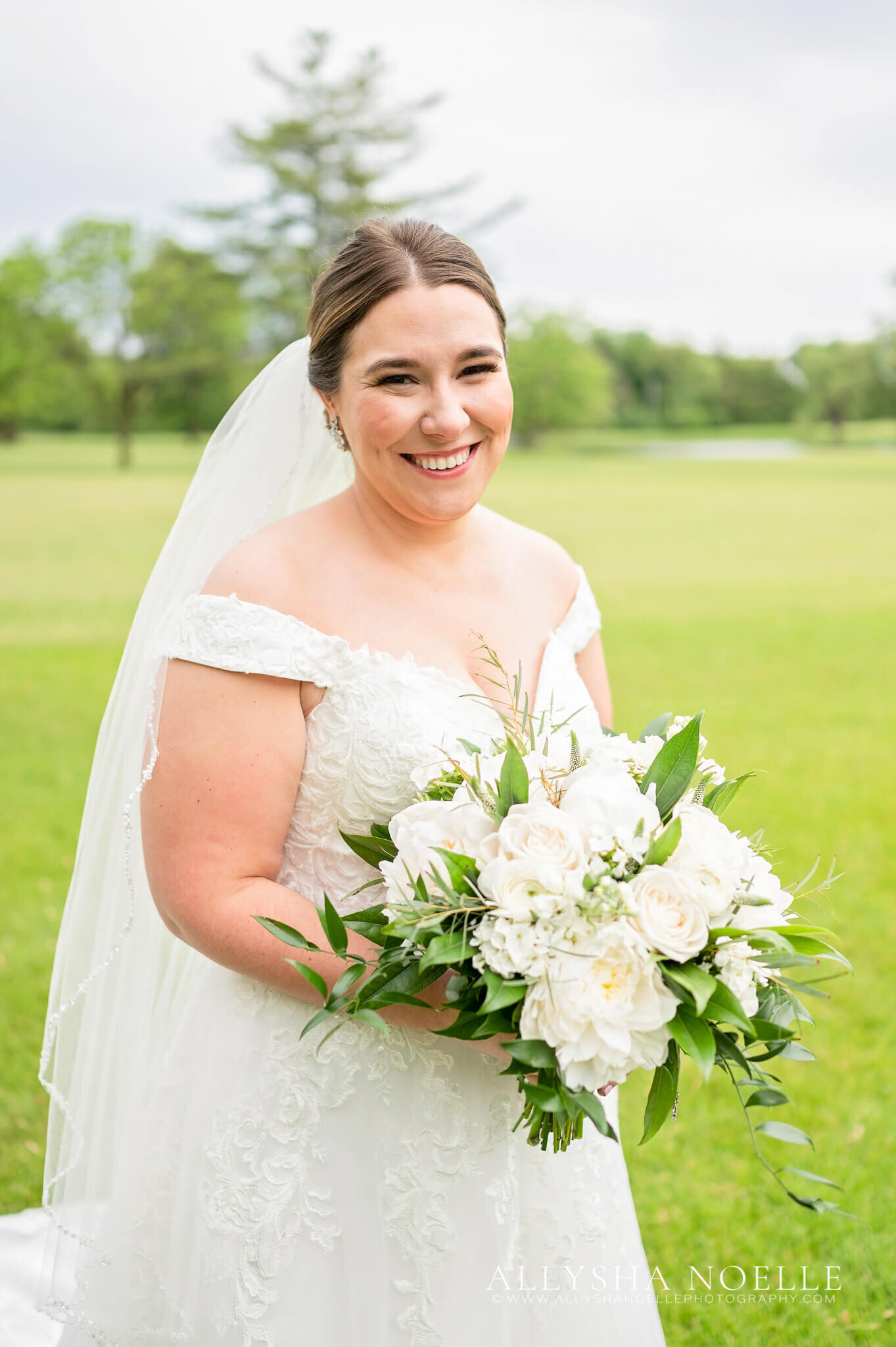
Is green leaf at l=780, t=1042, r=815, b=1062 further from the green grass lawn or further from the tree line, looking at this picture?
the tree line

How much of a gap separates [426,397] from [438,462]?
5.3 inches

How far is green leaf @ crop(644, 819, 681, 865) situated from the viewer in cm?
170

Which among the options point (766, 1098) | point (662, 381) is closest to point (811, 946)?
point (766, 1098)

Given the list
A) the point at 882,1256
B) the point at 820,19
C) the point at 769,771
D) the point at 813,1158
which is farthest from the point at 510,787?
the point at 820,19

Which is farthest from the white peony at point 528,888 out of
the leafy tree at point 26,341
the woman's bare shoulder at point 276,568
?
the leafy tree at point 26,341

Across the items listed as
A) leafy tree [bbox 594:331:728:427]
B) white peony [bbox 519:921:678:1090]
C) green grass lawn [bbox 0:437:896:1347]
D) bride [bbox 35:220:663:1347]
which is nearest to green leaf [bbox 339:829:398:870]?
bride [bbox 35:220:663:1347]

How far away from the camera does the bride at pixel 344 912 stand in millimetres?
2127

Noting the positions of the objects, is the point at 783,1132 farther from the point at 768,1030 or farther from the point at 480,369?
the point at 480,369

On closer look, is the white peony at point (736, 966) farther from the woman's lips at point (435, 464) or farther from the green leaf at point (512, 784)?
the woman's lips at point (435, 464)

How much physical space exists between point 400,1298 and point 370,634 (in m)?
1.35

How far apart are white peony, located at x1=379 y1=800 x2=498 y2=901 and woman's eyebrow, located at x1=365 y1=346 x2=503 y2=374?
3.07 feet

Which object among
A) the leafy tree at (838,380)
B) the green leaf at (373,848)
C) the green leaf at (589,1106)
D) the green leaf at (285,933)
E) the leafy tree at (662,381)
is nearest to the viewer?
the green leaf at (589,1106)

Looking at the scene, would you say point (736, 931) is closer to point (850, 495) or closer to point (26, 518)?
point (26, 518)

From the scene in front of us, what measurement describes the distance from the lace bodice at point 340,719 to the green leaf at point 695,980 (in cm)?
63
